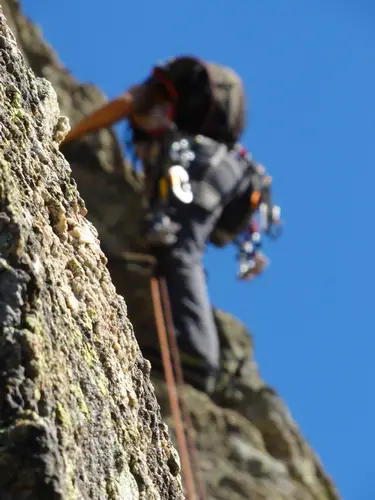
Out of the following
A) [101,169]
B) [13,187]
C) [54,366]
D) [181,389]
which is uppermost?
[101,169]

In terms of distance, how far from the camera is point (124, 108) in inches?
283

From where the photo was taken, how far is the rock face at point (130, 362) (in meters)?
1.30

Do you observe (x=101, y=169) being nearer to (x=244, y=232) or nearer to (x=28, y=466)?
(x=244, y=232)

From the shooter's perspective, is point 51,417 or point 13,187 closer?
point 51,417

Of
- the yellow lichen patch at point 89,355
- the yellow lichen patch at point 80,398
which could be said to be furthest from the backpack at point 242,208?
the yellow lichen patch at point 80,398

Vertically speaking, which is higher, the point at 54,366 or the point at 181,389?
the point at 181,389

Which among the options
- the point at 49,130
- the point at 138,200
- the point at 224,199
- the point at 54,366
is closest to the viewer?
the point at 54,366

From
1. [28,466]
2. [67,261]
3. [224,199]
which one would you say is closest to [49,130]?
[67,261]

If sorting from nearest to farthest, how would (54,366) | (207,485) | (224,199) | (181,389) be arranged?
(54,366) → (207,485) → (181,389) → (224,199)

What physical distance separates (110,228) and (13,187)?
5.96 m

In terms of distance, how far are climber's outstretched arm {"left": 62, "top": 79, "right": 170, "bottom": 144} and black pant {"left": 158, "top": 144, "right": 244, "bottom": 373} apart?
1.67ft

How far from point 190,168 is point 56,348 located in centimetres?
581

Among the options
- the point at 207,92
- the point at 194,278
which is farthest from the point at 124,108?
the point at 194,278

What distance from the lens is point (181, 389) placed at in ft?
18.4
